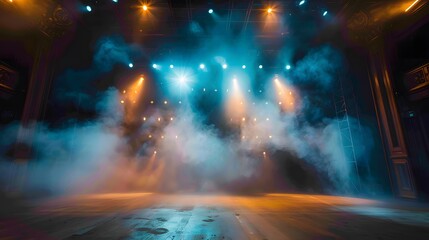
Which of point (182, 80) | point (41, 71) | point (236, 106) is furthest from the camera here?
point (236, 106)

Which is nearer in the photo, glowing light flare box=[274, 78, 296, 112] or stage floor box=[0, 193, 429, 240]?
stage floor box=[0, 193, 429, 240]

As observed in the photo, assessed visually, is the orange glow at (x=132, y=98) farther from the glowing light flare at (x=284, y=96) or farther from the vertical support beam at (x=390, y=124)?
the vertical support beam at (x=390, y=124)

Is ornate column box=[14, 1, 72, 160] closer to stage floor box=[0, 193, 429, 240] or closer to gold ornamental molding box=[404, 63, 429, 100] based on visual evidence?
stage floor box=[0, 193, 429, 240]

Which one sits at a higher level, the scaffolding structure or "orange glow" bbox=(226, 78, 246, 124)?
"orange glow" bbox=(226, 78, 246, 124)

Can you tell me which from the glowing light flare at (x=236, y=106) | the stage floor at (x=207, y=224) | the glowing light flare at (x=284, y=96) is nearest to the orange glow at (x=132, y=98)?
the glowing light flare at (x=236, y=106)

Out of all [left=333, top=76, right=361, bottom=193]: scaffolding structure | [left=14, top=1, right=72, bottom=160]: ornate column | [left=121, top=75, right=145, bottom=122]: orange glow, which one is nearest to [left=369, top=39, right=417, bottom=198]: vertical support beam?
[left=333, top=76, right=361, bottom=193]: scaffolding structure

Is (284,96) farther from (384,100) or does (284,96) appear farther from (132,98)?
(132,98)

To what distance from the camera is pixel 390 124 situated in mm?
8875

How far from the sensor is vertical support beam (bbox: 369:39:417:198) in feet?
27.1

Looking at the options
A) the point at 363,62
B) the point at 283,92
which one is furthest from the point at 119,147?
the point at 363,62

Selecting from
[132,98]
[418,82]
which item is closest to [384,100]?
[418,82]

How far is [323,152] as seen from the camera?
1173 cm

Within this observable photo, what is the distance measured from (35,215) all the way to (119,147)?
8.88m

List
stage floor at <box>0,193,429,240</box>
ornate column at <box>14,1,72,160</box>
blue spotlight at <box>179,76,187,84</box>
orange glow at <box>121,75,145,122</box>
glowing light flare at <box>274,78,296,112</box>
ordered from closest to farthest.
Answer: stage floor at <box>0,193,429,240</box>
ornate column at <box>14,1,72,160</box>
glowing light flare at <box>274,78,296,112</box>
orange glow at <box>121,75,145,122</box>
blue spotlight at <box>179,76,187,84</box>
